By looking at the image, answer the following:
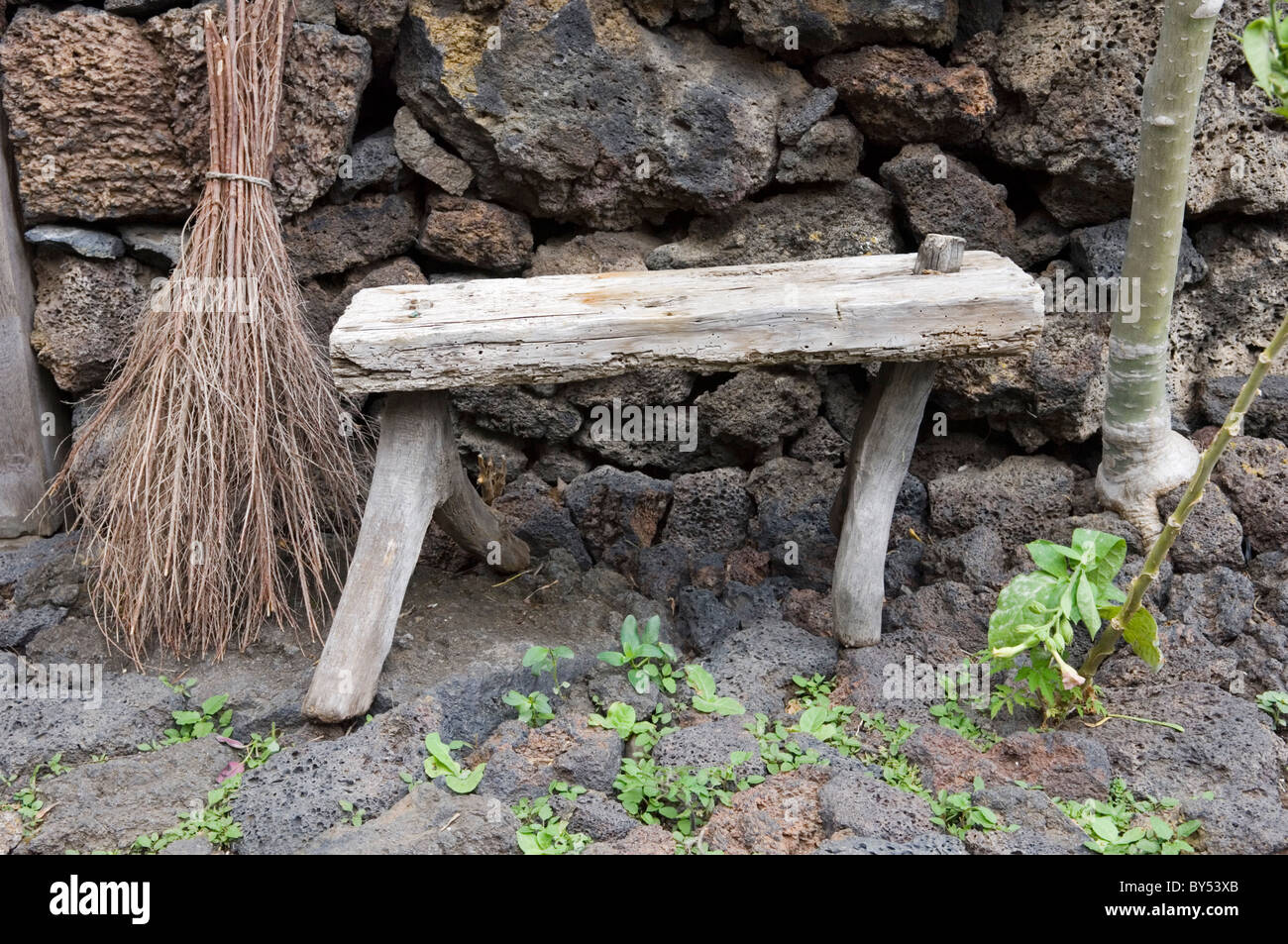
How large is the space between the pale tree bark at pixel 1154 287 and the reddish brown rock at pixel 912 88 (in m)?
0.51

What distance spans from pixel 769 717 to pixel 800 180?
5.48 ft

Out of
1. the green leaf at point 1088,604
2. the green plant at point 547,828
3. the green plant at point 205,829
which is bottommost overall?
the green plant at point 205,829

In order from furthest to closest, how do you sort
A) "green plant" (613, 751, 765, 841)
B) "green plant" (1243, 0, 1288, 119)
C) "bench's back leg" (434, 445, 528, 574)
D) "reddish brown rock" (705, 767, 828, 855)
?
"bench's back leg" (434, 445, 528, 574) → "green plant" (613, 751, 765, 841) → "reddish brown rock" (705, 767, 828, 855) → "green plant" (1243, 0, 1288, 119)

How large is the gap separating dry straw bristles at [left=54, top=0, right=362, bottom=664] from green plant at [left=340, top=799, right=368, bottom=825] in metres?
0.71

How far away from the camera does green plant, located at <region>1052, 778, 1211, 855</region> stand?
2262 mm

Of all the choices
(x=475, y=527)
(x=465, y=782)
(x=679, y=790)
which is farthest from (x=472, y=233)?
(x=679, y=790)

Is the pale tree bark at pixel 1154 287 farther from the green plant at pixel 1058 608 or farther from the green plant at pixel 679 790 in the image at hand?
the green plant at pixel 679 790

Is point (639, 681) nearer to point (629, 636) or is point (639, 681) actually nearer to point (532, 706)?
point (629, 636)

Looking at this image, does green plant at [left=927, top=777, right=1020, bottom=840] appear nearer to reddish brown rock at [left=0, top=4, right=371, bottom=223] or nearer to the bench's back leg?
the bench's back leg

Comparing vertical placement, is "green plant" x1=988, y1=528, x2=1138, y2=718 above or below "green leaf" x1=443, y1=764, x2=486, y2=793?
above

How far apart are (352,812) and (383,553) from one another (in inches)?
24.7

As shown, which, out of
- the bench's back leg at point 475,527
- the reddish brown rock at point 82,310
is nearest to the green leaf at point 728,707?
the bench's back leg at point 475,527

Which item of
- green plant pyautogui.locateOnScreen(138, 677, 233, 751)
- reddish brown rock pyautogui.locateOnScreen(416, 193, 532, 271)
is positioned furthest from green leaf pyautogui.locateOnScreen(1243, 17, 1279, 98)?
green plant pyautogui.locateOnScreen(138, 677, 233, 751)

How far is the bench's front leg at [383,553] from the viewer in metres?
2.68
